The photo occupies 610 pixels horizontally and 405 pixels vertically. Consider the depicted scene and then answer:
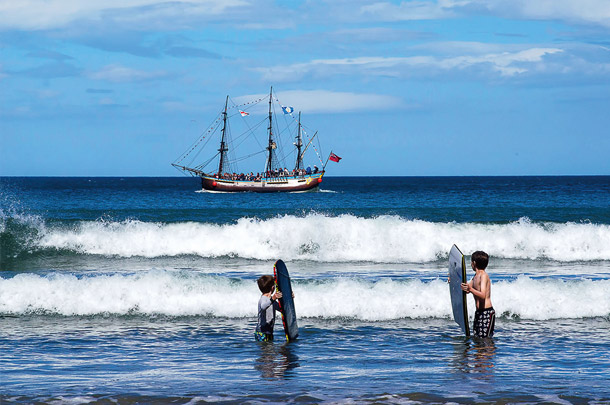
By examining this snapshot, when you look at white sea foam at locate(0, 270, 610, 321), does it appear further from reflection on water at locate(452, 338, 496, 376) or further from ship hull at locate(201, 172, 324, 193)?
ship hull at locate(201, 172, 324, 193)

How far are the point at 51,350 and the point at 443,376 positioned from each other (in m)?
5.95

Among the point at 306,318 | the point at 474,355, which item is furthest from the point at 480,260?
the point at 306,318

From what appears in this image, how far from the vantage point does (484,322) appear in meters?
9.99

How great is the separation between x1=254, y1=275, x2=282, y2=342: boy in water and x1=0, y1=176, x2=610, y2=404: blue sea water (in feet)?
0.88

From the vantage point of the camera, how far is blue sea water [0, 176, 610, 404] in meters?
7.56

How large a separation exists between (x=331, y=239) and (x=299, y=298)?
11634 millimetres

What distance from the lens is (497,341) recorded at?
33.7 feet

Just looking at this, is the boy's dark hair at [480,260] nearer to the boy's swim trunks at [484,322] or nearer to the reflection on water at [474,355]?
the boy's swim trunks at [484,322]

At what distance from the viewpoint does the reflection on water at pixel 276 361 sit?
8156 millimetres

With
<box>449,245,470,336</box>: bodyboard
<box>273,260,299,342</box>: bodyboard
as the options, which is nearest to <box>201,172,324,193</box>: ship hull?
<box>449,245,470,336</box>: bodyboard

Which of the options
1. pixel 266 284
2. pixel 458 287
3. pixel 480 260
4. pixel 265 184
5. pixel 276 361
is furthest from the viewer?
pixel 265 184

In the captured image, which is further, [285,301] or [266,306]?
[285,301]

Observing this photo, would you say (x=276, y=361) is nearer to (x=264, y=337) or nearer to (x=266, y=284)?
(x=264, y=337)

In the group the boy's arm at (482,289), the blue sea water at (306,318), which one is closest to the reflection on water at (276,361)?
the blue sea water at (306,318)
